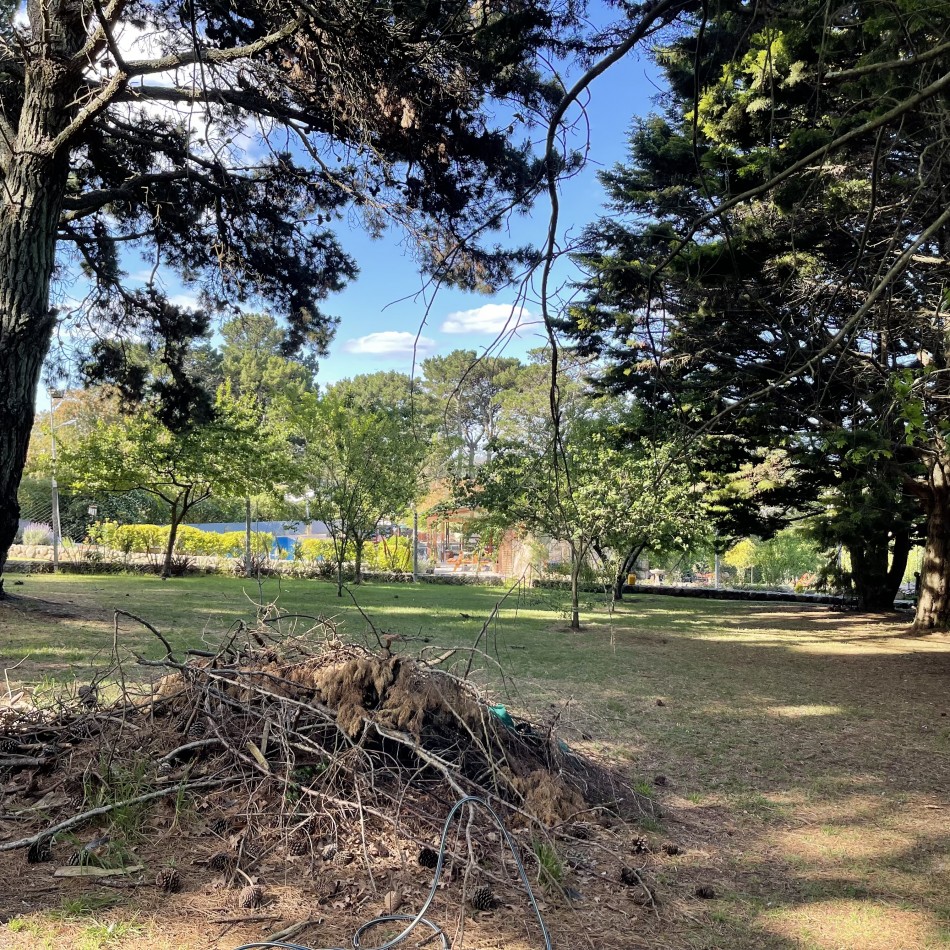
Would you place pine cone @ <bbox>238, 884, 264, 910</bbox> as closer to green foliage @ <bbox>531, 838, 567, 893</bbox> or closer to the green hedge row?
green foliage @ <bbox>531, 838, 567, 893</bbox>

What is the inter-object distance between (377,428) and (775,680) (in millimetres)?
12829

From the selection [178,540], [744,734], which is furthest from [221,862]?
[178,540]

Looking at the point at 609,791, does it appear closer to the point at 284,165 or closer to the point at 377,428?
the point at 284,165

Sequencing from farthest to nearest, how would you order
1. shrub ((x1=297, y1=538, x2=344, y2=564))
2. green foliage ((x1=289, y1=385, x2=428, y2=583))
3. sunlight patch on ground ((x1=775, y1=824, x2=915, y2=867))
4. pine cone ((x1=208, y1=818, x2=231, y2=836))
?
shrub ((x1=297, y1=538, x2=344, y2=564)) → green foliage ((x1=289, y1=385, x2=428, y2=583)) → sunlight patch on ground ((x1=775, y1=824, x2=915, y2=867)) → pine cone ((x1=208, y1=818, x2=231, y2=836))

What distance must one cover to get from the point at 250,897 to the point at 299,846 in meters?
0.38

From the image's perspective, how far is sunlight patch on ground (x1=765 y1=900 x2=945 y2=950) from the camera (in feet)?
8.71

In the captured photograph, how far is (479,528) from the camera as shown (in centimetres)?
1812

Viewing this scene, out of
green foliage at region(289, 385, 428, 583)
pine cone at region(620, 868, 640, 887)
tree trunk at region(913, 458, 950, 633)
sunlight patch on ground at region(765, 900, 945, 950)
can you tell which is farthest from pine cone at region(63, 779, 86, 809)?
green foliage at region(289, 385, 428, 583)

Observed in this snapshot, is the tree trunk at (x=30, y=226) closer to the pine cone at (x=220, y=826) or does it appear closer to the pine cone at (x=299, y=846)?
the pine cone at (x=220, y=826)

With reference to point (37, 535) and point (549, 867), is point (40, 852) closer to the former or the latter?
point (549, 867)

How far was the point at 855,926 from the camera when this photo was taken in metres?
2.78

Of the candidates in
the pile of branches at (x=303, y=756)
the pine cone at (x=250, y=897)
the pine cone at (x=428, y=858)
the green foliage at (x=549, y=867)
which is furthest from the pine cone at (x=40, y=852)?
the green foliage at (x=549, y=867)

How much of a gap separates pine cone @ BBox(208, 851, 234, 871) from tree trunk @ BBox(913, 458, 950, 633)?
40.6ft

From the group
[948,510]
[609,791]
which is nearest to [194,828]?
[609,791]
